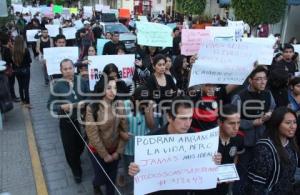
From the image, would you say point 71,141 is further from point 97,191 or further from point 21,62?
point 21,62

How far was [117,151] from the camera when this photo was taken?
14.0 feet

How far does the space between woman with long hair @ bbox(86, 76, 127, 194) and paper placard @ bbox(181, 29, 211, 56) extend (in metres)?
3.34

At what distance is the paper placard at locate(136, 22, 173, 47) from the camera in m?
7.85

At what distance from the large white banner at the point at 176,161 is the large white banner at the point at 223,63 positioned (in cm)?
206

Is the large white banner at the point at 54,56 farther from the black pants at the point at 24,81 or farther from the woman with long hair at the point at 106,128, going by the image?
the woman with long hair at the point at 106,128

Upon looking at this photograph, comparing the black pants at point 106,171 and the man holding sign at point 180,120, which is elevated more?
the man holding sign at point 180,120

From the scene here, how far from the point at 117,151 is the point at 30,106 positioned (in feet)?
17.6

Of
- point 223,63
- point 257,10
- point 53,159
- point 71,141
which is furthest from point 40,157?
point 257,10

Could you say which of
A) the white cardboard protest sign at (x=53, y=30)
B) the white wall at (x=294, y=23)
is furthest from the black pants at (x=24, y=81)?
the white wall at (x=294, y=23)

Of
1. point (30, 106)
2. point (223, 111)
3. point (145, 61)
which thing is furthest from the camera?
point (30, 106)

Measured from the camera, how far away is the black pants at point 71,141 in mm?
5125

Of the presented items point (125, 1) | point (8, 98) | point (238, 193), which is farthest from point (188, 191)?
point (125, 1)

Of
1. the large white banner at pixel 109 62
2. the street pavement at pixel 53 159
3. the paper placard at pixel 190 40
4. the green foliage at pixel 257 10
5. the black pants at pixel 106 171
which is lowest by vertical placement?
the street pavement at pixel 53 159

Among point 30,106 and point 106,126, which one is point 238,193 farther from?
point 30,106
